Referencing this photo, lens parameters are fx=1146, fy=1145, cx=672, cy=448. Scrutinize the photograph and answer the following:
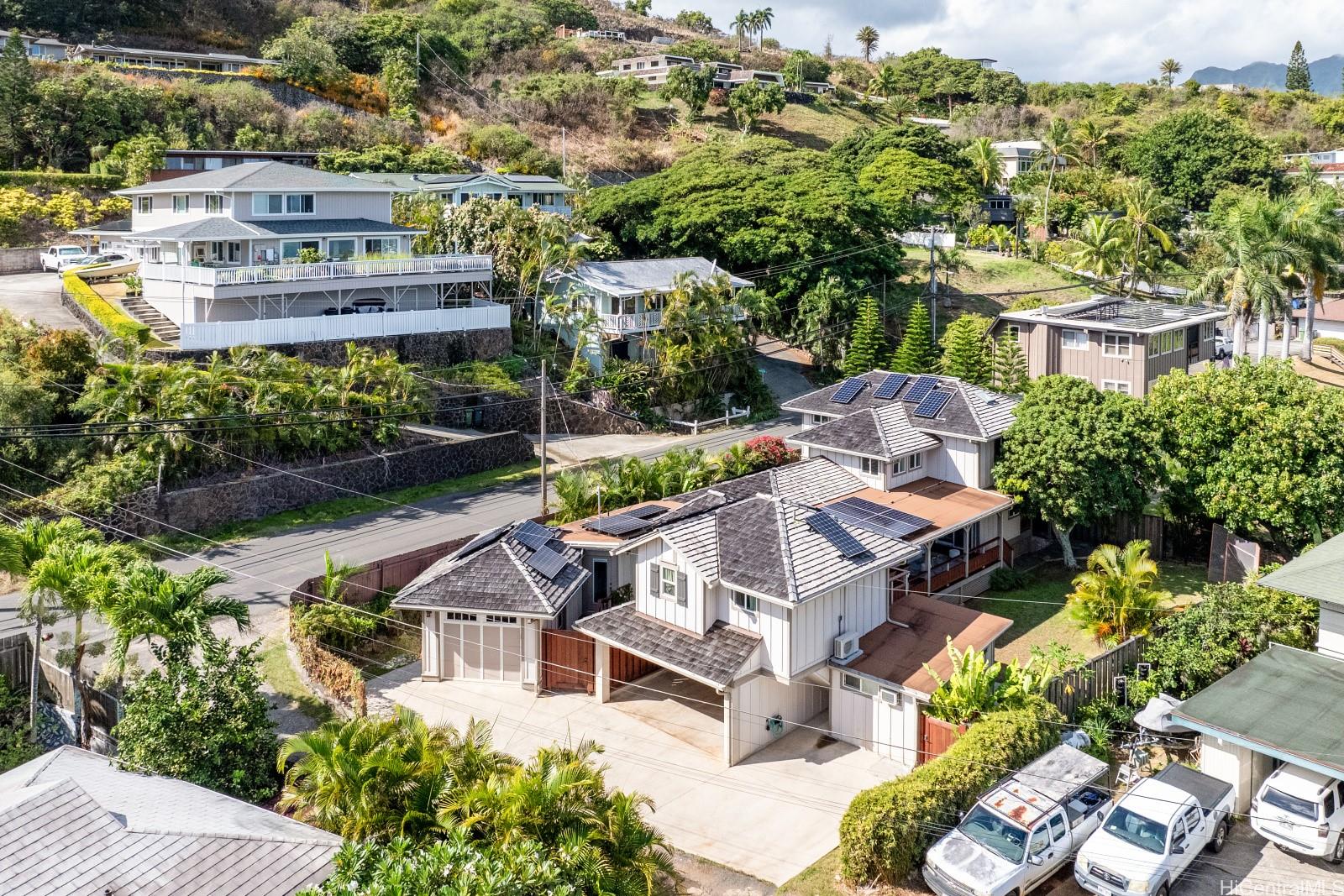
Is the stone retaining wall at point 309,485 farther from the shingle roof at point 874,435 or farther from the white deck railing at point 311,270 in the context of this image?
the shingle roof at point 874,435

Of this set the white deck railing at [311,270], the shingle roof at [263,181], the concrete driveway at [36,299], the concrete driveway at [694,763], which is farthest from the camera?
the shingle roof at [263,181]

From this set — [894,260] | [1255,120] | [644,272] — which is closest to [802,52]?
[1255,120]

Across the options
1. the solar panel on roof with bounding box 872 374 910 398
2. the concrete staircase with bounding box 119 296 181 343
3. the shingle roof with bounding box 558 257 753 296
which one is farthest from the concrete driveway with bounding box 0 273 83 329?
the solar panel on roof with bounding box 872 374 910 398

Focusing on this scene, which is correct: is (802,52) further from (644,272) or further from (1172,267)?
(644,272)

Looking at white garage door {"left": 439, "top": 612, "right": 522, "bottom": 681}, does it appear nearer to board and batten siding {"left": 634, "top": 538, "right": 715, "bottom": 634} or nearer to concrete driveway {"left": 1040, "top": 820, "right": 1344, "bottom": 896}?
board and batten siding {"left": 634, "top": 538, "right": 715, "bottom": 634}

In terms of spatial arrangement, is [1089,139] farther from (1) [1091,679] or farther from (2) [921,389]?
(1) [1091,679]

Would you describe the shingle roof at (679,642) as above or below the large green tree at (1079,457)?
below

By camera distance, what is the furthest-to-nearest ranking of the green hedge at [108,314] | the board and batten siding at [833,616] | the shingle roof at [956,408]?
1. the green hedge at [108,314]
2. the shingle roof at [956,408]
3. the board and batten siding at [833,616]

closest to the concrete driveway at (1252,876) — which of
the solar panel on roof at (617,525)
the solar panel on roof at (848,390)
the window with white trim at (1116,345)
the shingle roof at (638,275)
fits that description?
the solar panel on roof at (617,525)
